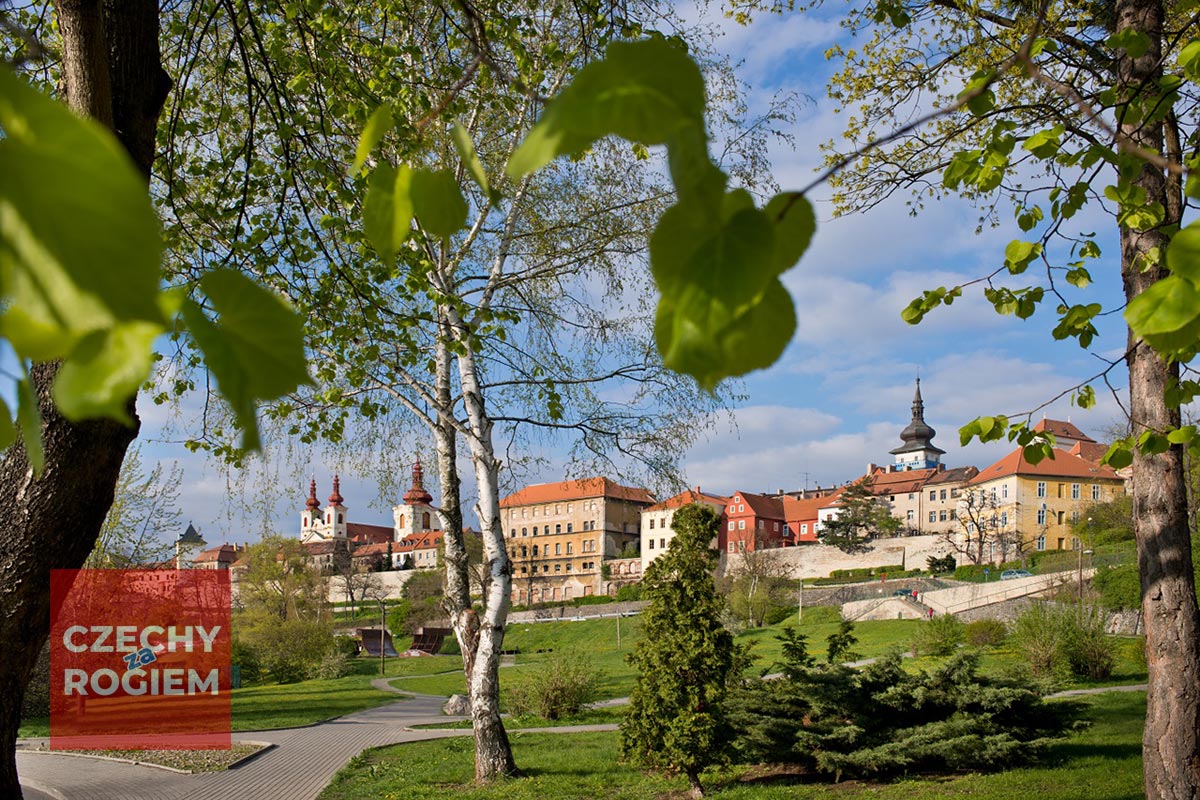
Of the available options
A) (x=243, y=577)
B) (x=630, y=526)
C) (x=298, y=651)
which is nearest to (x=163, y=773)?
(x=298, y=651)

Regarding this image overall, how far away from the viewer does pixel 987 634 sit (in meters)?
23.8

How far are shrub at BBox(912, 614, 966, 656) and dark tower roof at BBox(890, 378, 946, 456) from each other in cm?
6562

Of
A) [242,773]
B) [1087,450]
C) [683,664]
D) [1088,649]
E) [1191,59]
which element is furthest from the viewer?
[1087,450]

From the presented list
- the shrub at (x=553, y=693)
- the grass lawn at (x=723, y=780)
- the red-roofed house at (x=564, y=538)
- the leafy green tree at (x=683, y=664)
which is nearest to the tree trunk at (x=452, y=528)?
the grass lawn at (x=723, y=780)

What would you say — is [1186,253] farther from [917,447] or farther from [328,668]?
[917,447]

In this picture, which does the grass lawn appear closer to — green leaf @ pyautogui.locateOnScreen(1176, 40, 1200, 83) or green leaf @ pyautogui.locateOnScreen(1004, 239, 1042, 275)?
green leaf @ pyautogui.locateOnScreen(1004, 239, 1042, 275)

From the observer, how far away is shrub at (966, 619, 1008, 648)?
23.5 m

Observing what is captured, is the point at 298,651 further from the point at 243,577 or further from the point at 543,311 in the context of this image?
the point at 543,311

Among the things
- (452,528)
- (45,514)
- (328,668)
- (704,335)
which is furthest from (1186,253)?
(328,668)

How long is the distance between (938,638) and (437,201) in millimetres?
22768

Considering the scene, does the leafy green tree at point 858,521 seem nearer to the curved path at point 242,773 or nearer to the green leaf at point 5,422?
the curved path at point 242,773

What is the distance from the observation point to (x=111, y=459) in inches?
121

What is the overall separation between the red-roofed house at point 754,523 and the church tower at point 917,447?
1603 centimetres

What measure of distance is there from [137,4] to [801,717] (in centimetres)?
939
